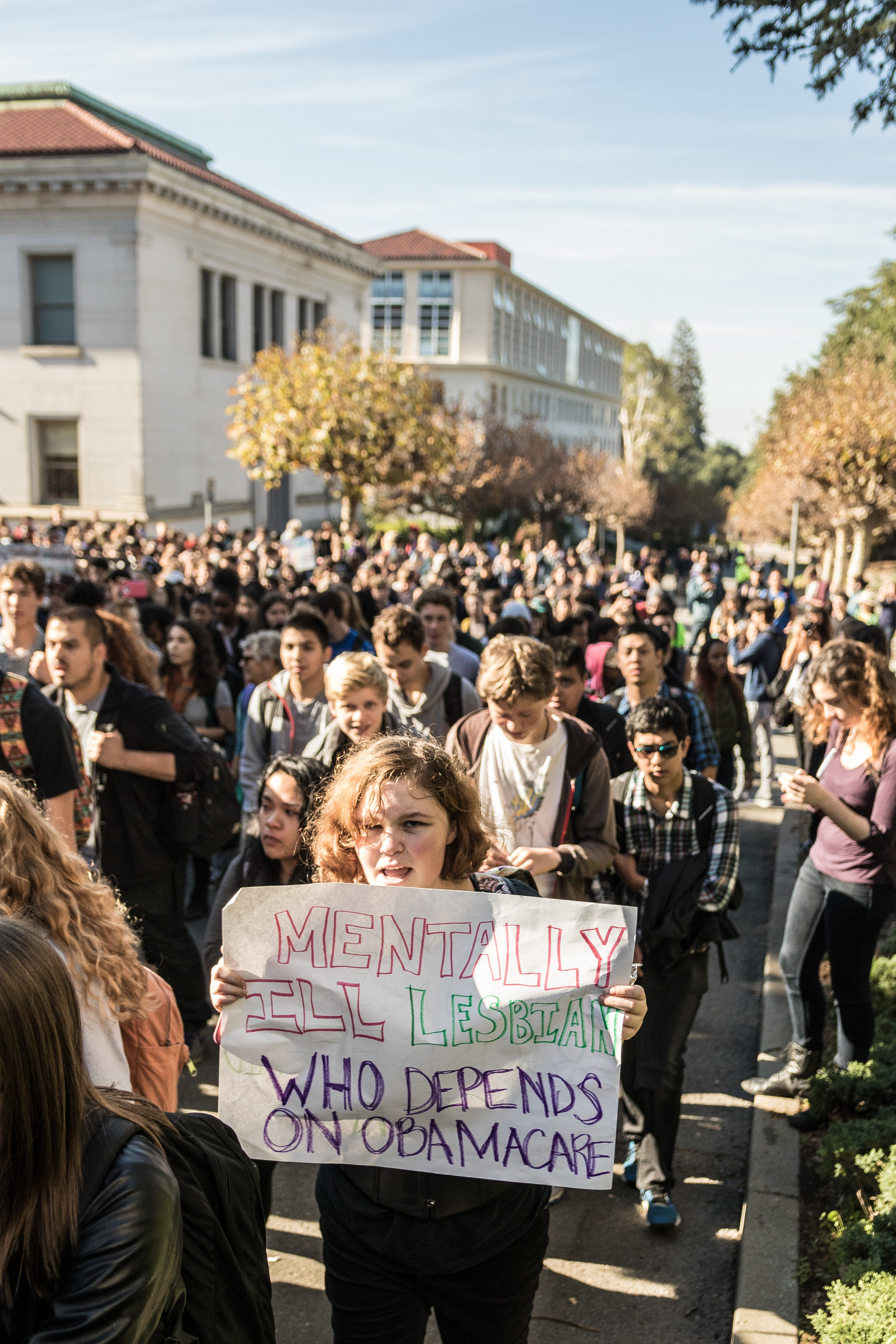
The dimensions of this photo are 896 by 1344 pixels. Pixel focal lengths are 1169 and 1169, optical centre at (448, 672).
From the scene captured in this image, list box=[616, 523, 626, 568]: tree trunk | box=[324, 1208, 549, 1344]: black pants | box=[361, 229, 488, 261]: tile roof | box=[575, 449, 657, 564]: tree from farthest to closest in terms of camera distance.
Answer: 1. box=[361, 229, 488, 261]: tile roof
2. box=[616, 523, 626, 568]: tree trunk
3. box=[575, 449, 657, 564]: tree
4. box=[324, 1208, 549, 1344]: black pants

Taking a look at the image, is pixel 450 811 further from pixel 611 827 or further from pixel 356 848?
pixel 611 827

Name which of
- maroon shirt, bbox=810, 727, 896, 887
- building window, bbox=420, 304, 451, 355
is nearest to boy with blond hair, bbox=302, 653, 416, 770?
maroon shirt, bbox=810, 727, 896, 887

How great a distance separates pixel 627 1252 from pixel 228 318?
121 ft

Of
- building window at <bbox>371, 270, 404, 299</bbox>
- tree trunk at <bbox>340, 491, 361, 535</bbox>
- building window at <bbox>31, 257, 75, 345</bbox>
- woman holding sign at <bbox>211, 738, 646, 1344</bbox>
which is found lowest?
woman holding sign at <bbox>211, 738, 646, 1344</bbox>

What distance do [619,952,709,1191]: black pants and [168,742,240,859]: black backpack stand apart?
5.91ft

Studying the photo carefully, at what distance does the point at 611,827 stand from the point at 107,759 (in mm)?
2005

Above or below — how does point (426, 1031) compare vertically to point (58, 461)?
below

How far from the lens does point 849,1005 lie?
15.1ft

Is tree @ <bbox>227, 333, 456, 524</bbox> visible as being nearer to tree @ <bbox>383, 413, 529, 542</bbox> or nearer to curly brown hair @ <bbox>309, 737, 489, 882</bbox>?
tree @ <bbox>383, 413, 529, 542</bbox>

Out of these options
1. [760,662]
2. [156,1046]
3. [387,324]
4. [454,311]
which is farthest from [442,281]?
[156,1046]

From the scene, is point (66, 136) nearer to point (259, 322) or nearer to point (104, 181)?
point (104, 181)

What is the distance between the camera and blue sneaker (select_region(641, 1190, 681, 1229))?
165 inches

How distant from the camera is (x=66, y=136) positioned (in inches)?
1288

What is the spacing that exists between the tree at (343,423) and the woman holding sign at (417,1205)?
82.5ft
